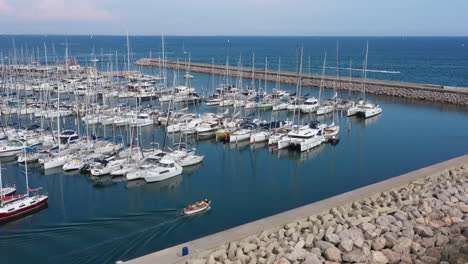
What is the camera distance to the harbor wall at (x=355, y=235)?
42.4 ft

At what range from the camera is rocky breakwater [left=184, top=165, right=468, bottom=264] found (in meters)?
12.9

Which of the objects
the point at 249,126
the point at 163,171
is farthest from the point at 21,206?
the point at 249,126

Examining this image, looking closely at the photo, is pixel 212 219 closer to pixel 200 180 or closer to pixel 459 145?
pixel 200 180

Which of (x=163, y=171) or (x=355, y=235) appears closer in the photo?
(x=355, y=235)

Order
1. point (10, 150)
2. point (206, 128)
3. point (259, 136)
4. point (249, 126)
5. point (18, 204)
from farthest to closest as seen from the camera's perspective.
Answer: point (206, 128) → point (249, 126) → point (259, 136) → point (10, 150) → point (18, 204)

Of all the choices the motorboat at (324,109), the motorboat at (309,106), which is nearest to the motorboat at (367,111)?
the motorboat at (324,109)

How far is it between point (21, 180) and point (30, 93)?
112 ft

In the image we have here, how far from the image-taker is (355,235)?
14039mm

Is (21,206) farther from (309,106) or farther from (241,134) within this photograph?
(309,106)

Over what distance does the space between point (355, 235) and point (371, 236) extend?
2.37 ft

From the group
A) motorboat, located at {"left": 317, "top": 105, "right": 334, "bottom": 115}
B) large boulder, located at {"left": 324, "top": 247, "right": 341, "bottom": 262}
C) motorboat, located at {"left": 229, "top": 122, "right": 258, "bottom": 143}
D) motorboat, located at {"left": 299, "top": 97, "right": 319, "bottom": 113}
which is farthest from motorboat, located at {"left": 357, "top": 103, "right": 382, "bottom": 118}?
large boulder, located at {"left": 324, "top": 247, "right": 341, "bottom": 262}

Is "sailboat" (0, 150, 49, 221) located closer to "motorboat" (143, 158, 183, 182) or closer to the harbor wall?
"motorboat" (143, 158, 183, 182)

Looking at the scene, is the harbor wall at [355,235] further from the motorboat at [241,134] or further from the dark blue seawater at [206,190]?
the motorboat at [241,134]

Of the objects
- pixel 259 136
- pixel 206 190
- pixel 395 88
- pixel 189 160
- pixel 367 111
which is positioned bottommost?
pixel 206 190
